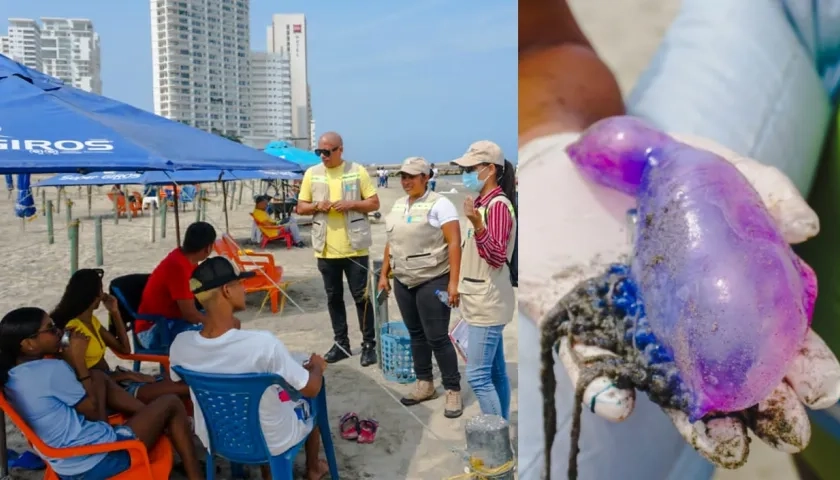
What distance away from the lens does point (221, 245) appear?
321 inches

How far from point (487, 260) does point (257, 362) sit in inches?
45.6

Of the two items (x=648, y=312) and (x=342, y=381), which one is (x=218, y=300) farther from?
(x=342, y=381)

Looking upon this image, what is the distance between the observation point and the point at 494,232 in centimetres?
299

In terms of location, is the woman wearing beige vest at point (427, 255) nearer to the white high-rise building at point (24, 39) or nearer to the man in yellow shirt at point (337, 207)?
the man in yellow shirt at point (337, 207)

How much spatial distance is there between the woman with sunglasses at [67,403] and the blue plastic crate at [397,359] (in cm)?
184

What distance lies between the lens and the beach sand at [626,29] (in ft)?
6.51

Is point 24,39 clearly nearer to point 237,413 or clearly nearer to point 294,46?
point 294,46

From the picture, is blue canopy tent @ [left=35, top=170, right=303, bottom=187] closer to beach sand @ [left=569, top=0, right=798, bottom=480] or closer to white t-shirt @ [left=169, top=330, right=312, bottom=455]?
white t-shirt @ [left=169, top=330, right=312, bottom=455]

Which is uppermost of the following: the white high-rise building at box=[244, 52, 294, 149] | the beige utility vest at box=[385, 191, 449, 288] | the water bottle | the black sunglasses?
the white high-rise building at box=[244, 52, 294, 149]

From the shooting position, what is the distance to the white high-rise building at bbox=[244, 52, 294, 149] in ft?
271

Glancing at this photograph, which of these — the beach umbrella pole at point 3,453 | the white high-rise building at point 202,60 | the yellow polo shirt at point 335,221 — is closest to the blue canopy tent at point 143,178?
the yellow polo shirt at point 335,221

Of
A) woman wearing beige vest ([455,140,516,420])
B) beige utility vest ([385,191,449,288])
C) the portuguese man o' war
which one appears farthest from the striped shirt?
the portuguese man o' war

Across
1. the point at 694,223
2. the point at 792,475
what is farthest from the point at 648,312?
the point at 792,475

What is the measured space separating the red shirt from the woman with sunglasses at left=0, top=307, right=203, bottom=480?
109 cm
